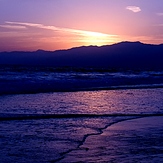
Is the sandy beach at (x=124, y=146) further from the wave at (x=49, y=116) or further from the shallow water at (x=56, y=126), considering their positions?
the wave at (x=49, y=116)

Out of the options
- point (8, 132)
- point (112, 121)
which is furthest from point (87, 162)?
point (112, 121)

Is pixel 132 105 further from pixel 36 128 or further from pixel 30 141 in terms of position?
pixel 30 141

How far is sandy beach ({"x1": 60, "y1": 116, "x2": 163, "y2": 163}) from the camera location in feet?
18.5

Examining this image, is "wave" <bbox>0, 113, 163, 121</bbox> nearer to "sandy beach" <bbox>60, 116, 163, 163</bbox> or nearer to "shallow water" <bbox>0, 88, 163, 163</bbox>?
"shallow water" <bbox>0, 88, 163, 163</bbox>

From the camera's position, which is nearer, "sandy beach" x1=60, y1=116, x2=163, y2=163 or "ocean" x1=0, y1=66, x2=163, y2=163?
"sandy beach" x1=60, y1=116, x2=163, y2=163

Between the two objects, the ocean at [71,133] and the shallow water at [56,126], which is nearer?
the ocean at [71,133]

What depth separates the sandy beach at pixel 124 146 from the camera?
5637 millimetres

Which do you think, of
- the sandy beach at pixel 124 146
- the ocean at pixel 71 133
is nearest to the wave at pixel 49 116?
the ocean at pixel 71 133

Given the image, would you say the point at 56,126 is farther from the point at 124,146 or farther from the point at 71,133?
the point at 124,146

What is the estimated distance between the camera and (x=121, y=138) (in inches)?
280

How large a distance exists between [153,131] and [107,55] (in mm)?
136416

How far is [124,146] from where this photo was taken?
20.9 feet

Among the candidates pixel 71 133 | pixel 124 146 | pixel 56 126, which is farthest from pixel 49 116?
pixel 124 146

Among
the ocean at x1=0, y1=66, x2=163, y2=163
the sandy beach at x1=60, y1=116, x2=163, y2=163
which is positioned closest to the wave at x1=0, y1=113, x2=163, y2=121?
the ocean at x1=0, y1=66, x2=163, y2=163
